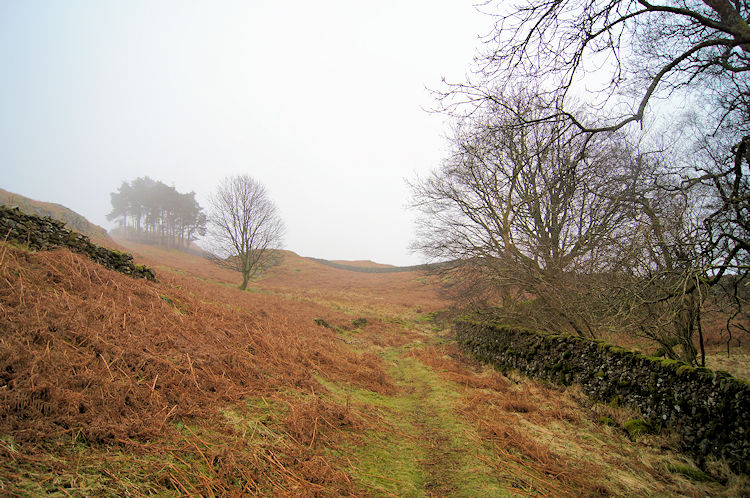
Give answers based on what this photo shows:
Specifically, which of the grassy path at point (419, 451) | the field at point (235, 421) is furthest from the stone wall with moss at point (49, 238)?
the grassy path at point (419, 451)

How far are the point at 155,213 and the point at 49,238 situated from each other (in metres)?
55.7

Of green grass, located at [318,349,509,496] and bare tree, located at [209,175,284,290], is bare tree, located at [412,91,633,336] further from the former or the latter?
bare tree, located at [209,175,284,290]

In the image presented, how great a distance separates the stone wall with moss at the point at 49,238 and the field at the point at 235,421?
564 mm

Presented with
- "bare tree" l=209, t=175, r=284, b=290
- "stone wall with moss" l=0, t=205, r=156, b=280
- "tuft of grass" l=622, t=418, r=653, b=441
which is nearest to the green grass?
"tuft of grass" l=622, t=418, r=653, b=441

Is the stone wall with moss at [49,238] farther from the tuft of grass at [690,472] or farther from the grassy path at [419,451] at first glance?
the tuft of grass at [690,472]

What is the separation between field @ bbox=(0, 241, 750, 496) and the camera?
2.74m

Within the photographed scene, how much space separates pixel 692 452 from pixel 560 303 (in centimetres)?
448

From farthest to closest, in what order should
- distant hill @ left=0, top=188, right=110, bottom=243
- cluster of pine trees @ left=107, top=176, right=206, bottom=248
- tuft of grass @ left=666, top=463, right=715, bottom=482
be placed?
cluster of pine trees @ left=107, top=176, right=206, bottom=248, distant hill @ left=0, top=188, right=110, bottom=243, tuft of grass @ left=666, top=463, right=715, bottom=482

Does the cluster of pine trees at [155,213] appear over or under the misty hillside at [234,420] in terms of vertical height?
over

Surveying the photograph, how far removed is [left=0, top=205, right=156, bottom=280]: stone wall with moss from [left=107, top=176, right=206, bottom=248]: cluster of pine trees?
1936 inches

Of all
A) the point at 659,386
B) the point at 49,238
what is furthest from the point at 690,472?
the point at 49,238

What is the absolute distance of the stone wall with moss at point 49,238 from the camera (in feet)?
21.1

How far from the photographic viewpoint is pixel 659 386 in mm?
5438

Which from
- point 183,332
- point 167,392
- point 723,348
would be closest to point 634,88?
point 167,392
